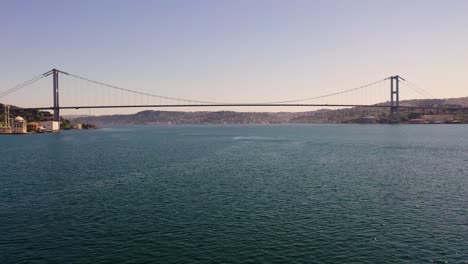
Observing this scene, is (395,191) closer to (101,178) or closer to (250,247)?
(250,247)

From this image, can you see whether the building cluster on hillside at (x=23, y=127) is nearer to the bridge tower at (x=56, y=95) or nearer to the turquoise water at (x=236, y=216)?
the bridge tower at (x=56, y=95)

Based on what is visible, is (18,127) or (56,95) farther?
(56,95)

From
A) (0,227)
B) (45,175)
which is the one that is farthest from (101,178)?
(0,227)

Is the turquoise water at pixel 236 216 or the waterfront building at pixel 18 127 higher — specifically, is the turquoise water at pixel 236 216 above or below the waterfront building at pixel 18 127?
below

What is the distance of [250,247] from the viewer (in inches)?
724

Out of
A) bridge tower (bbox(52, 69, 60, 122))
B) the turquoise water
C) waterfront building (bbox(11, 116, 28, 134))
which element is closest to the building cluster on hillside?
waterfront building (bbox(11, 116, 28, 134))

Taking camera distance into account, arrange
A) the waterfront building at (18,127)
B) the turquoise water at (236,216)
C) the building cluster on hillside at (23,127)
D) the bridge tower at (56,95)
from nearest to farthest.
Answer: the turquoise water at (236,216), the building cluster on hillside at (23,127), the waterfront building at (18,127), the bridge tower at (56,95)

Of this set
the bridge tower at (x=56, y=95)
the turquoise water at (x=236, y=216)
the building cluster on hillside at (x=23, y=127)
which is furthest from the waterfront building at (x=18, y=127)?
the turquoise water at (x=236, y=216)

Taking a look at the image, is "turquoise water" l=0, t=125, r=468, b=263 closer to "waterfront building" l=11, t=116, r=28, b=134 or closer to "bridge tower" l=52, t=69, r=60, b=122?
"waterfront building" l=11, t=116, r=28, b=134

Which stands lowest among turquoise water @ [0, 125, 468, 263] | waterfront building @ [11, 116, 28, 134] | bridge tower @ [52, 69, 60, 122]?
turquoise water @ [0, 125, 468, 263]

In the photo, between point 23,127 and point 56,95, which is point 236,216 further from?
point 56,95

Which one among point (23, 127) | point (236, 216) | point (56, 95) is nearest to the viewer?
point (236, 216)

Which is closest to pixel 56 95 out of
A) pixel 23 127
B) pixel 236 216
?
pixel 23 127

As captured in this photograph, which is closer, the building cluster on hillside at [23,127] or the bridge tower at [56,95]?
the building cluster on hillside at [23,127]
